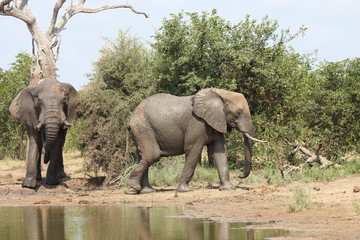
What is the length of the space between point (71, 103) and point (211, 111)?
15.2 ft

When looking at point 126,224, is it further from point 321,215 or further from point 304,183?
point 304,183

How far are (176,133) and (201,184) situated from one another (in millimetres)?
2447

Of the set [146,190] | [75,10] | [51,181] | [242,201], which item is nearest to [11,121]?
[75,10]

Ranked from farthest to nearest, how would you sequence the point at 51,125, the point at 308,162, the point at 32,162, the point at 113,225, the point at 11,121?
the point at 11,121 → the point at 308,162 → the point at 32,162 → the point at 51,125 → the point at 113,225

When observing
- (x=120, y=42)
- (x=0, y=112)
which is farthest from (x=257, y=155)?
(x=0, y=112)

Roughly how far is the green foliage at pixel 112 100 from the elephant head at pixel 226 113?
11.6 ft

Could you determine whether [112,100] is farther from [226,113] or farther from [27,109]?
[226,113]

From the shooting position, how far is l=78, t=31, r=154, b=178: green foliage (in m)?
16.8

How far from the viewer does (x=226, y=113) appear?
14531 millimetres

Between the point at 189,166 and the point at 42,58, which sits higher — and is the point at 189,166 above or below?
below

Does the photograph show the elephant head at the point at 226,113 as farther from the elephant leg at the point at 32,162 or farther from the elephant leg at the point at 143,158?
the elephant leg at the point at 32,162

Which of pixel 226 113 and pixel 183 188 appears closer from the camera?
pixel 183 188

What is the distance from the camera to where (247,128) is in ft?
46.9

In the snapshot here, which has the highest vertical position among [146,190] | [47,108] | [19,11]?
[19,11]
